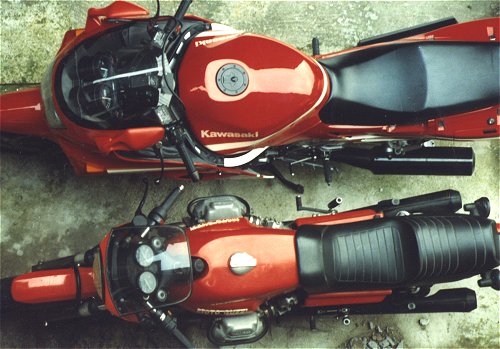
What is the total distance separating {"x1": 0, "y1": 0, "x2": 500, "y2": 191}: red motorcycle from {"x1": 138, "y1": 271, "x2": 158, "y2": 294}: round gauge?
597 mm

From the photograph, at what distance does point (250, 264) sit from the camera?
139 inches

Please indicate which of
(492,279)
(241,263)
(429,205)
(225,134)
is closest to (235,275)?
(241,263)

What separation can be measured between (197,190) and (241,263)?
118 centimetres

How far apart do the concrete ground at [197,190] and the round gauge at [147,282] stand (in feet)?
3.87

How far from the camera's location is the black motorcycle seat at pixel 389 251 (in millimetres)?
3646

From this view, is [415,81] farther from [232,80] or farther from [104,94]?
[104,94]

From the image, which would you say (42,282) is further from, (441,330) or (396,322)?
(441,330)

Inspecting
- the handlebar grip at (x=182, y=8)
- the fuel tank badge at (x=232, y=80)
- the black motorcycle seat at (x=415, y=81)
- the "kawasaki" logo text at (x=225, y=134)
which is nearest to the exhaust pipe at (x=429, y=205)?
the black motorcycle seat at (x=415, y=81)

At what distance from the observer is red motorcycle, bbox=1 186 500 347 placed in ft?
11.1

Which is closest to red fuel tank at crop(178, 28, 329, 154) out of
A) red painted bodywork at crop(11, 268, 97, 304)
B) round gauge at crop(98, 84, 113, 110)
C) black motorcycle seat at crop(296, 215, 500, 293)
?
round gauge at crop(98, 84, 113, 110)

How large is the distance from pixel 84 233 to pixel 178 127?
121cm

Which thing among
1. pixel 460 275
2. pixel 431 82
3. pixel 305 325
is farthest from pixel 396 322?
pixel 431 82

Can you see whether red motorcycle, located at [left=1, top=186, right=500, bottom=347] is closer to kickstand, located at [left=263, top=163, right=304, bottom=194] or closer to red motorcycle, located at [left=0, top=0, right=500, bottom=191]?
red motorcycle, located at [left=0, top=0, right=500, bottom=191]

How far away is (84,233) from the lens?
4453 mm
